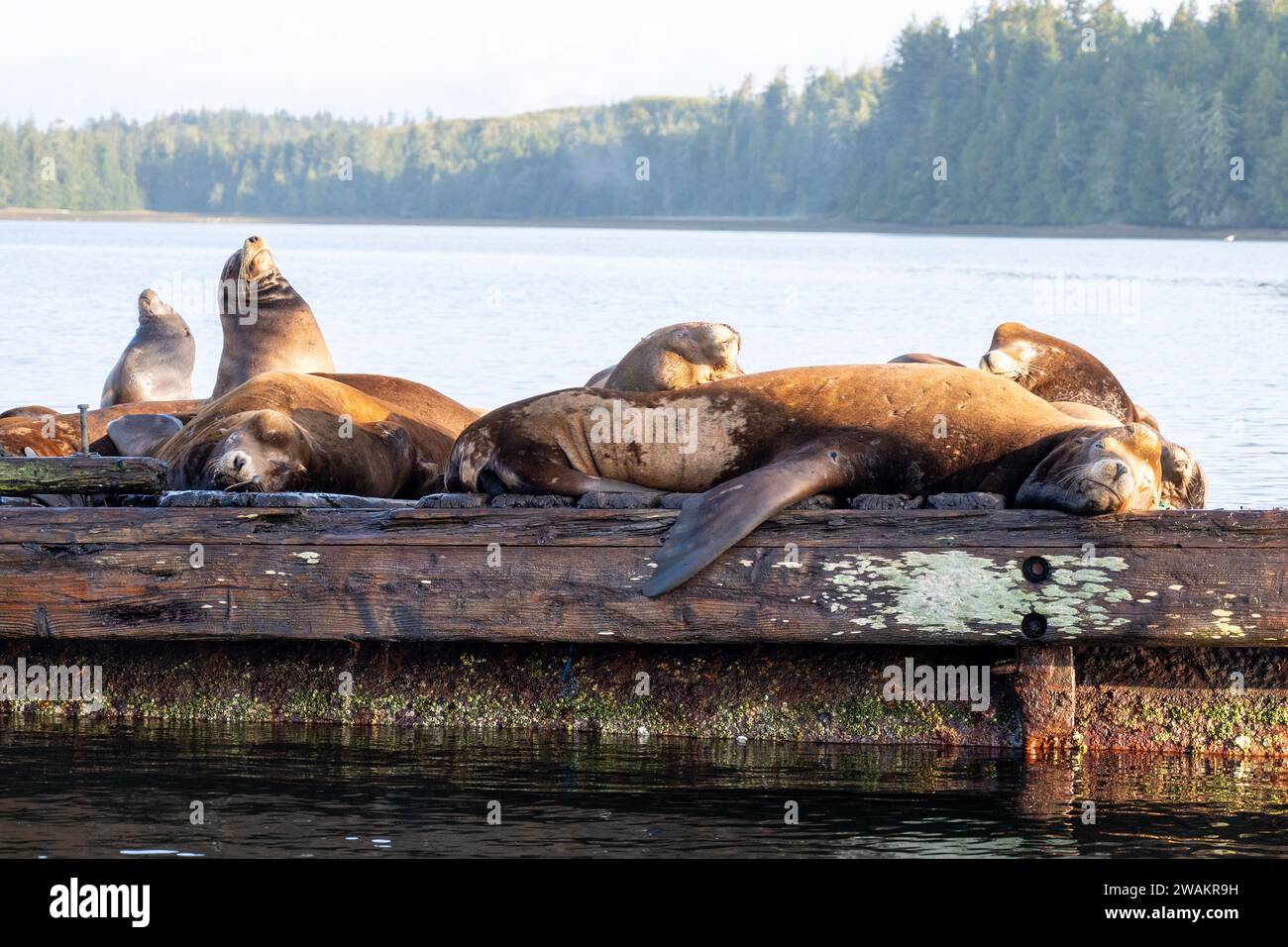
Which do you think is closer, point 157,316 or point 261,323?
point 261,323

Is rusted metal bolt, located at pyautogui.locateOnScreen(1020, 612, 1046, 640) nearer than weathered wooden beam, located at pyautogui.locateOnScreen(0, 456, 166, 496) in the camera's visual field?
Yes

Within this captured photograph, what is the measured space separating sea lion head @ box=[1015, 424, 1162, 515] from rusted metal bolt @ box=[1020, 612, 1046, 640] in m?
0.38

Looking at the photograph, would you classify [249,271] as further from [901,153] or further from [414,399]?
[901,153]

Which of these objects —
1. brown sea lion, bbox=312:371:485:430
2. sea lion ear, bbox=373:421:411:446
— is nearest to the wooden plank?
sea lion ear, bbox=373:421:411:446

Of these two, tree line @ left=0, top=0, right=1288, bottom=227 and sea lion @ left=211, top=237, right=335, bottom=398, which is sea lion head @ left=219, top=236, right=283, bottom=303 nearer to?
sea lion @ left=211, top=237, right=335, bottom=398

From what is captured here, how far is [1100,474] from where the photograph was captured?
654 centimetres

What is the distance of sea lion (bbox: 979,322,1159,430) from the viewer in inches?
375

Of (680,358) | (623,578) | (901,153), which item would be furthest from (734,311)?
(901,153)

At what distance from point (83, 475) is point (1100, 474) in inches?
147

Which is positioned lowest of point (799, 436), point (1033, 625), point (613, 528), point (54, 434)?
point (1033, 625)

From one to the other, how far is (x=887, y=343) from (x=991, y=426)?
85.3ft

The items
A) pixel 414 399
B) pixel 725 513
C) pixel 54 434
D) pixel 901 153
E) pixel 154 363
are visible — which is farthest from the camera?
pixel 901 153

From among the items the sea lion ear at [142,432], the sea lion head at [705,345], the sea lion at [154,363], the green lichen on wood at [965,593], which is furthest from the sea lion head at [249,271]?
the green lichen on wood at [965,593]

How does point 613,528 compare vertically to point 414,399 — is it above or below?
below
